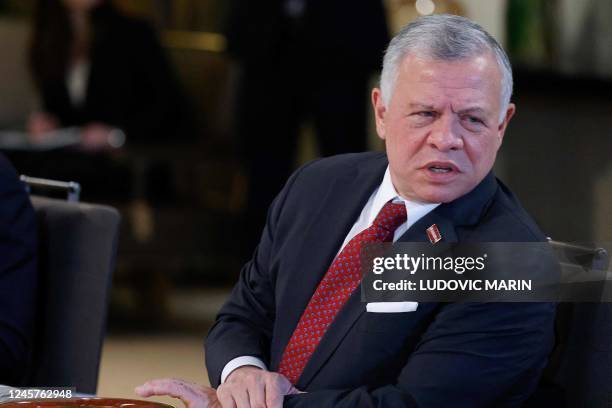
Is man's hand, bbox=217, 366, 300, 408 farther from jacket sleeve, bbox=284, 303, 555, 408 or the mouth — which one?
the mouth

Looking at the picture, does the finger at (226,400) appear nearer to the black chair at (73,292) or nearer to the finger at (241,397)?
the finger at (241,397)

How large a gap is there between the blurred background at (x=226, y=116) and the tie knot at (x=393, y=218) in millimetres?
2694

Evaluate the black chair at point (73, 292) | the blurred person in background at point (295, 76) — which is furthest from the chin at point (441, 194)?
the blurred person in background at point (295, 76)

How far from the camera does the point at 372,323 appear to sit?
1657 millimetres

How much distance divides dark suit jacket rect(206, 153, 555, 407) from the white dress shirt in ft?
0.04

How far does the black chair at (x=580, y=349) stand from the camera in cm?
166

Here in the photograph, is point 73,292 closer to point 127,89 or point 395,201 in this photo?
point 395,201

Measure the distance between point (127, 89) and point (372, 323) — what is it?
3.98 meters

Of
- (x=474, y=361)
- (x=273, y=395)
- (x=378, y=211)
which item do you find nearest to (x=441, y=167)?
(x=378, y=211)

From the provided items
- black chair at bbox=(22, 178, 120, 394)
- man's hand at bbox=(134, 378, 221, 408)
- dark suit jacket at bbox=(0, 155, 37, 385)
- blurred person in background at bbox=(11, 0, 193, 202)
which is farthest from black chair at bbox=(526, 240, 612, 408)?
blurred person in background at bbox=(11, 0, 193, 202)

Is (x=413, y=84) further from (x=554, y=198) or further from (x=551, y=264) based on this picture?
(x=554, y=198)

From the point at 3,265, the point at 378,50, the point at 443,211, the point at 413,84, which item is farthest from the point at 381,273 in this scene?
the point at 378,50

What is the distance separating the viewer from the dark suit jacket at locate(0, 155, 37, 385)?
2.08m

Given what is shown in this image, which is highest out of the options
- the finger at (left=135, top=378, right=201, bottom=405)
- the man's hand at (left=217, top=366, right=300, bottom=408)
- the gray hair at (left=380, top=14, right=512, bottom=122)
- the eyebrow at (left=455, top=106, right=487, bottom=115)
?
the gray hair at (left=380, top=14, right=512, bottom=122)
